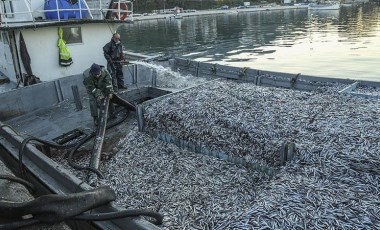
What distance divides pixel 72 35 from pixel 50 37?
3.26ft

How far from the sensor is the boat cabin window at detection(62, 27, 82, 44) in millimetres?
15148

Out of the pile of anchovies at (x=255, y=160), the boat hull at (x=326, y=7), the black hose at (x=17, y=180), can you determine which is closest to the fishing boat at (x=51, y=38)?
the pile of anchovies at (x=255, y=160)

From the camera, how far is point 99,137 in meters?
9.41

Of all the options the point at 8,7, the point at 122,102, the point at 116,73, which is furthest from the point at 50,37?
the point at 122,102

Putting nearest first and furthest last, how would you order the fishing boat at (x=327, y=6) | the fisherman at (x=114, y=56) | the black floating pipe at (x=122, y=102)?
the black floating pipe at (x=122, y=102), the fisherman at (x=114, y=56), the fishing boat at (x=327, y=6)

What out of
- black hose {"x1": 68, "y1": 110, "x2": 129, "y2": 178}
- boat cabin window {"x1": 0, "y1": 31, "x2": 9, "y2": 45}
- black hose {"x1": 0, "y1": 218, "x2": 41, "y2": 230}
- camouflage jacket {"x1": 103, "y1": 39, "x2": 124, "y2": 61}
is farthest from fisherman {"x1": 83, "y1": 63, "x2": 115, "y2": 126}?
boat cabin window {"x1": 0, "y1": 31, "x2": 9, "y2": 45}

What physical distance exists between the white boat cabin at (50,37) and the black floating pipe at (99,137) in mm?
5700

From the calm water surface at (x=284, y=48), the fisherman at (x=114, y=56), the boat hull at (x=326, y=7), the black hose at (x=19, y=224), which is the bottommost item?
the calm water surface at (x=284, y=48)

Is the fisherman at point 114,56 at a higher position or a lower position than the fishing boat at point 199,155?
higher

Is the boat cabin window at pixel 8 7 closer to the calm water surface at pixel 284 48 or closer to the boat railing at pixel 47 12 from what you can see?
the boat railing at pixel 47 12

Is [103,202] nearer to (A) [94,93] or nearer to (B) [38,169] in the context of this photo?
(B) [38,169]

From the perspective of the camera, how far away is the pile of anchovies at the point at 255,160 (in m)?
5.36

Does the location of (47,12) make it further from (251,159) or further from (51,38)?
(251,159)

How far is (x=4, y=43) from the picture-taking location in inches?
602
